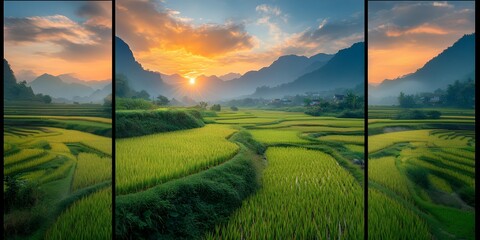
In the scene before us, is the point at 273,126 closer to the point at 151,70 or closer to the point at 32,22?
the point at 151,70

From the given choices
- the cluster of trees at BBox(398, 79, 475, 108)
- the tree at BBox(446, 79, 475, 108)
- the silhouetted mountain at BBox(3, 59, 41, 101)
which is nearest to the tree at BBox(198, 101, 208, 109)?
the silhouetted mountain at BBox(3, 59, 41, 101)

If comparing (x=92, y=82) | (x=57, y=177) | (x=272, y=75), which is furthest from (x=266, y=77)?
(x=57, y=177)

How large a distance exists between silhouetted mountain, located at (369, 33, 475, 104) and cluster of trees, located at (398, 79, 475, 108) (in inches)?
1.8

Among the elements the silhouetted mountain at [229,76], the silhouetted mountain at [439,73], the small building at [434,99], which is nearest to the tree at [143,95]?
the silhouetted mountain at [229,76]

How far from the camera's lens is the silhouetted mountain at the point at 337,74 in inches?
101

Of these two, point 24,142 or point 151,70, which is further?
point 151,70

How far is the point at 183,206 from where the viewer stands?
1982 millimetres

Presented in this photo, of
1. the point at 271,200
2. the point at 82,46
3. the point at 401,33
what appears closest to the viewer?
the point at 271,200

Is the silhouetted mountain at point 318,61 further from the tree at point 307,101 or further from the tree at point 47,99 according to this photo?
the tree at point 47,99

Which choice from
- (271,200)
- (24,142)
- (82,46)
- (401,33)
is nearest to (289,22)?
(401,33)

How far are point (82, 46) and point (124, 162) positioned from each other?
4.07 ft

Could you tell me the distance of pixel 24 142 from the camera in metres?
2.37

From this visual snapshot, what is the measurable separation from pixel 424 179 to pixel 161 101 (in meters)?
2.55

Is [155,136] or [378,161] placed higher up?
[155,136]
